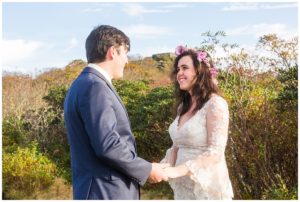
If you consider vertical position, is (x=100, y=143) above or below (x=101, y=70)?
below

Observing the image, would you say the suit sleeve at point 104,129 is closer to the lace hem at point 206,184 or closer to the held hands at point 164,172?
the held hands at point 164,172

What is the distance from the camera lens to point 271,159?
19.1 feet

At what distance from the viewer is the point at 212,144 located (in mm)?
2977

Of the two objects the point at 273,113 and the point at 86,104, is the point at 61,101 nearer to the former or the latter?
the point at 273,113

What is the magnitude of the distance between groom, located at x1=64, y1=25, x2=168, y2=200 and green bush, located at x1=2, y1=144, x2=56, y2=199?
5.96 m

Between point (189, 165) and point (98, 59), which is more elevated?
point (98, 59)

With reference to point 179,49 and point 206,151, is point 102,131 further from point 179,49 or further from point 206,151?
point 179,49

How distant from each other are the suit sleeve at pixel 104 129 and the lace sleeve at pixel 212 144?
2.06 feet

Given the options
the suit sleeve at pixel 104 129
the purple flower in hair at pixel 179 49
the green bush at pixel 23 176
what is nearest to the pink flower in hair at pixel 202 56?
the purple flower in hair at pixel 179 49

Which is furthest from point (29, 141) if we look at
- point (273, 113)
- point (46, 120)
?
point (273, 113)

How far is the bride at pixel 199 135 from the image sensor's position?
118 inches

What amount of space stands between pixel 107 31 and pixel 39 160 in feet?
21.1

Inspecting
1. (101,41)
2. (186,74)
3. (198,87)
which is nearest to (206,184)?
(198,87)

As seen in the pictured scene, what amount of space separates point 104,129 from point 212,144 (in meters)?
0.81
